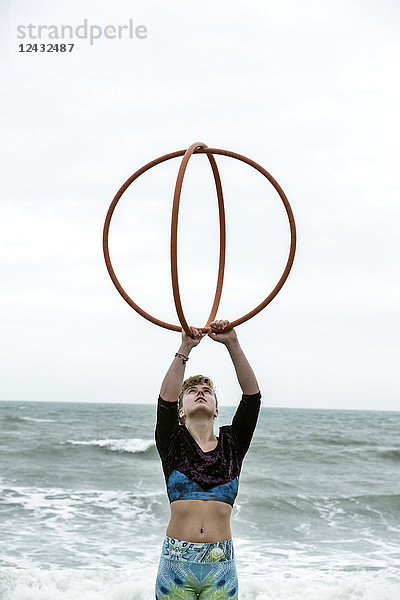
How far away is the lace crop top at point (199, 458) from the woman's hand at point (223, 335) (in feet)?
1.11

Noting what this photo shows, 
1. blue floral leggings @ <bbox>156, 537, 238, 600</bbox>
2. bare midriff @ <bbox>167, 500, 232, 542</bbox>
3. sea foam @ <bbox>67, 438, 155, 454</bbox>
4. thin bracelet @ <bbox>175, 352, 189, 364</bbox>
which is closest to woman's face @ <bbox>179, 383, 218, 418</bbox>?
thin bracelet @ <bbox>175, 352, 189, 364</bbox>

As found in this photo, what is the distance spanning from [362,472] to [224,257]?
62.8 feet

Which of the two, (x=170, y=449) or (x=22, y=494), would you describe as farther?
(x=22, y=494)

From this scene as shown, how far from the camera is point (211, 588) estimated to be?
4.05 m

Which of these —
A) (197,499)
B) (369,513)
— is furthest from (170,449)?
(369,513)

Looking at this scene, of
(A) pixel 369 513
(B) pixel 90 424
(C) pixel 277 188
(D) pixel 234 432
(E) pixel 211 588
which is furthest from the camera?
(B) pixel 90 424

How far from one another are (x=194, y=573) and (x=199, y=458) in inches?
Answer: 22.5

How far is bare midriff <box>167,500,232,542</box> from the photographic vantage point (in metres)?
4.06

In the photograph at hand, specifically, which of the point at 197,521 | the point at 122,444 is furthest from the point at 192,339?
the point at 122,444

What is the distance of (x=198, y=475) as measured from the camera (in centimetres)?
413

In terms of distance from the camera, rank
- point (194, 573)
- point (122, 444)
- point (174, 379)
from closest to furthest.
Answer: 1. point (194, 573)
2. point (174, 379)
3. point (122, 444)

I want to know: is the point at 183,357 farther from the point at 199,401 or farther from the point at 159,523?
the point at 159,523

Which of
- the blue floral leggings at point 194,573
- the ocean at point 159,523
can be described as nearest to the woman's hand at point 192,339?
the blue floral leggings at point 194,573

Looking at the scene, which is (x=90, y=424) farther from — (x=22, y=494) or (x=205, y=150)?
(x=205, y=150)
